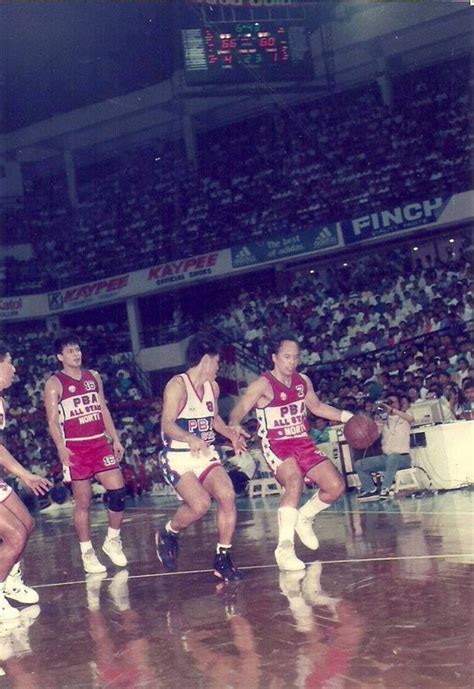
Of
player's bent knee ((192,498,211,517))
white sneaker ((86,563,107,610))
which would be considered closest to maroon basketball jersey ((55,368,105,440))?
white sneaker ((86,563,107,610))

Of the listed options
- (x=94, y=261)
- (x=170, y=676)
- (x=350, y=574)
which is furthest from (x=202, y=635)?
(x=94, y=261)

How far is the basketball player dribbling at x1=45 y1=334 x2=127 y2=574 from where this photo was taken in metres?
8.00

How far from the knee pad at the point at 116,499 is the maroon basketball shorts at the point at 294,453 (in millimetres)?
1497

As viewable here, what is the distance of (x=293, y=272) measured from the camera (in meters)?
26.1

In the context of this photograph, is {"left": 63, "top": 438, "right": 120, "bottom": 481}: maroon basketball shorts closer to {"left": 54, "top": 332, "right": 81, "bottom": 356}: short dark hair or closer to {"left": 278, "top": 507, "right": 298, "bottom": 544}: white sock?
{"left": 54, "top": 332, "right": 81, "bottom": 356}: short dark hair

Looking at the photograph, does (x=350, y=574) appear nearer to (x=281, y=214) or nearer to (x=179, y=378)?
(x=179, y=378)

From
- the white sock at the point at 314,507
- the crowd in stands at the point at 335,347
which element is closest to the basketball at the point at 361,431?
the white sock at the point at 314,507

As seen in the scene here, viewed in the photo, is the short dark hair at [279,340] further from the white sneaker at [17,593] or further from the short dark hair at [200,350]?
the white sneaker at [17,593]

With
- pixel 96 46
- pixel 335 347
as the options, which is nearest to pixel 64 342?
pixel 335 347

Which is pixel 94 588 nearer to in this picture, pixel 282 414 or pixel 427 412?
pixel 282 414

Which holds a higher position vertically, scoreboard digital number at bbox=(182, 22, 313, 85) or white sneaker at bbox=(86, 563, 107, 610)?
scoreboard digital number at bbox=(182, 22, 313, 85)

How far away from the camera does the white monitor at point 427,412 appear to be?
13.4m

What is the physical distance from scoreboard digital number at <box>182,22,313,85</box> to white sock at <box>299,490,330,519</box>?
13444 millimetres

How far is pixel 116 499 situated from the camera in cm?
812
